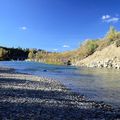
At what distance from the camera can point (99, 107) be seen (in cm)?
2983

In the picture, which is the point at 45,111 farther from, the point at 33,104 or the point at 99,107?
the point at 99,107

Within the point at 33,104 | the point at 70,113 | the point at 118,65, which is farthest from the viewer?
the point at 118,65

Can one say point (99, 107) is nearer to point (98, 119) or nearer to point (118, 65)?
point (98, 119)

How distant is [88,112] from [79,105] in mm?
3539

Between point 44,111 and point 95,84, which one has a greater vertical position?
point 95,84

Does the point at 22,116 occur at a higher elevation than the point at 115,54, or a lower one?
lower

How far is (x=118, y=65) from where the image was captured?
168750 millimetres

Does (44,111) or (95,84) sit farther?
(95,84)

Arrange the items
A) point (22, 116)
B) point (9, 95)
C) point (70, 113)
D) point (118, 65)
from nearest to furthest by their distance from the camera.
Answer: point (22, 116) < point (70, 113) < point (9, 95) < point (118, 65)

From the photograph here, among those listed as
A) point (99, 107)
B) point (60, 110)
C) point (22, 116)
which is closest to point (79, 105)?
point (99, 107)

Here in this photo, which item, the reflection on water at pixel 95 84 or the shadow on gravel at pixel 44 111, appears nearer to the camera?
the shadow on gravel at pixel 44 111

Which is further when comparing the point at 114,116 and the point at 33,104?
the point at 33,104

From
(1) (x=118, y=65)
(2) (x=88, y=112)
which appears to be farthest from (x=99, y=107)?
(1) (x=118, y=65)

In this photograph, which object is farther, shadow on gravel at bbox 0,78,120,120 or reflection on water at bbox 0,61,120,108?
reflection on water at bbox 0,61,120,108
